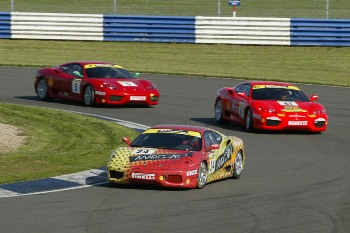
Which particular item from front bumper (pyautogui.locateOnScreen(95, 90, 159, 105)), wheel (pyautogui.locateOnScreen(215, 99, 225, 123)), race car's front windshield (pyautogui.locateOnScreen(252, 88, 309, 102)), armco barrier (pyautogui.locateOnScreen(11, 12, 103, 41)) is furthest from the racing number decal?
armco barrier (pyautogui.locateOnScreen(11, 12, 103, 41))

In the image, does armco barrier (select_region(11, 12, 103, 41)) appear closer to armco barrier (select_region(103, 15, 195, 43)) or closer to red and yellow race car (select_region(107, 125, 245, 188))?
armco barrier (select_region(103, 15, 195, 43))

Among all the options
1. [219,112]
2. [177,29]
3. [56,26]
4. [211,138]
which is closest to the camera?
[211,138]

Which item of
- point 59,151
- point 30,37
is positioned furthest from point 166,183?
point 30,37

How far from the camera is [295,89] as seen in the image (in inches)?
955

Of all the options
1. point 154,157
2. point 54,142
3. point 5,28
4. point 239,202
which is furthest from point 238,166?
point 5,28

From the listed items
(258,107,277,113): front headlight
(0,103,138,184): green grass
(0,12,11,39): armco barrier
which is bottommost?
(0,103,138,184): green grass

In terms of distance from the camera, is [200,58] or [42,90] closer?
[42,90]

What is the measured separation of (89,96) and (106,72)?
96 centimetres

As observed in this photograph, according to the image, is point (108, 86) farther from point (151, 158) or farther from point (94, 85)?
point (151, 158)

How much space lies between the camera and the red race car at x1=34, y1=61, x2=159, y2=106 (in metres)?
27.2

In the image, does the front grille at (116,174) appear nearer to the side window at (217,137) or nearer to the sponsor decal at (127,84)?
the side window at (217,137)

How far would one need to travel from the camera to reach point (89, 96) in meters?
27.6

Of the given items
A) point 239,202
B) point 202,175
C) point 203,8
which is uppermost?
point 203,8

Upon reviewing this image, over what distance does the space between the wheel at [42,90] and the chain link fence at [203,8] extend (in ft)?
48.6
